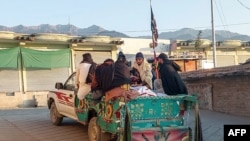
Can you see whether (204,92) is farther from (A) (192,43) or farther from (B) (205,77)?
(A) (192,43)

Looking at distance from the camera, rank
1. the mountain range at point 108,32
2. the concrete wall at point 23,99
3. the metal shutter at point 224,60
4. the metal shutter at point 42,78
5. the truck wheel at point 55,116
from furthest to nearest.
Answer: the mountain range at point 108,32
the metal shutter at point 224,60
the metal shutter at point 42,78
the concrete wall at point 23,99
the truck wheel at point 55,116

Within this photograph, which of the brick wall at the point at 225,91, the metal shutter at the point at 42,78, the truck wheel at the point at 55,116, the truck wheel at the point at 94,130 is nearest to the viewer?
the truck wheel at the point at 94,130

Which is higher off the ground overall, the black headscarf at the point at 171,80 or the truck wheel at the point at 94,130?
the black headscarf at the point at 171,80

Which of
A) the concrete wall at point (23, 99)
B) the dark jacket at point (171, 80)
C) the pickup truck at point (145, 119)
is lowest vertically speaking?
the concrete wall at point (23, 99)

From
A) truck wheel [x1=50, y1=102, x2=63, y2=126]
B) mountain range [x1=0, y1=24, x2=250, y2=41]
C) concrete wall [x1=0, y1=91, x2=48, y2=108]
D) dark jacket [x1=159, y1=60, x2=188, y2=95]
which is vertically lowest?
concrete wall [x1=0, y1=91, x2=48, y2=108]

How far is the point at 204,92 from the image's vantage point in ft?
44.6

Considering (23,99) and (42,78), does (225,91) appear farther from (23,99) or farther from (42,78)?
(42,78)

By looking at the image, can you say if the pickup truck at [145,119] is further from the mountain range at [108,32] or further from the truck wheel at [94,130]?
Result: the mountain range at [108,32]

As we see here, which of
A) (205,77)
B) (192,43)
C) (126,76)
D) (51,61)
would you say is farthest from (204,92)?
(192,43)

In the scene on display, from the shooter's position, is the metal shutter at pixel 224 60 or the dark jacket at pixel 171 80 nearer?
the dark jacket at pixel 171 80

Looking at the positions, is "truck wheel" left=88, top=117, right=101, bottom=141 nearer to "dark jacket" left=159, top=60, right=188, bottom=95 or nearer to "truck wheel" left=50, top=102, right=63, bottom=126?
"dark jacket" left=159, top=60, right=188, bottom=95

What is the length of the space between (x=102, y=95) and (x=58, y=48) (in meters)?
16.4

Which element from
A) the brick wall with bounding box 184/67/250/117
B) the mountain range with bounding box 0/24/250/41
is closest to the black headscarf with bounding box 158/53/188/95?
the brick wall with bounding box 184/67/250/117

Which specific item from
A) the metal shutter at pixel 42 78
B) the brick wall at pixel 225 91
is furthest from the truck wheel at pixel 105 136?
the metal shutter at pixel 42 78
